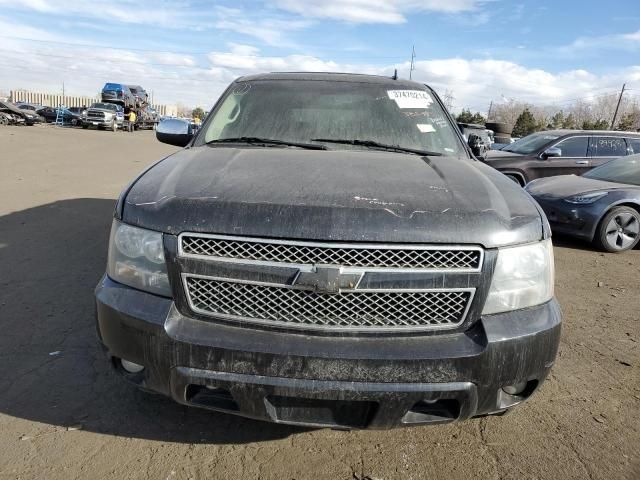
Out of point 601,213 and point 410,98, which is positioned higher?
point 410,98

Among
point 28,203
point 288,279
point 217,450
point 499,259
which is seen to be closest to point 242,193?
point 288,279

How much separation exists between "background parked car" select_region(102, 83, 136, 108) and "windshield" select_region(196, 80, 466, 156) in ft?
130

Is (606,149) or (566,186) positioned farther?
(606,149)

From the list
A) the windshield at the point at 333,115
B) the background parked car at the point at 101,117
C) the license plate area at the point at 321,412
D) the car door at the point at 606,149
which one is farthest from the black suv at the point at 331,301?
the background parked car at the point at 101,117

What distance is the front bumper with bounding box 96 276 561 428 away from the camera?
6.23 ft

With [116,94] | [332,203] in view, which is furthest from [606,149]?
[116,94]

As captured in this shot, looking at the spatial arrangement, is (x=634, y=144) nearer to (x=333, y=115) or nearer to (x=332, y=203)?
(x=333, y=115)

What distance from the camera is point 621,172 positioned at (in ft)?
25.4

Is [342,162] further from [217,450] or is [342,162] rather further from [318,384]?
[217,450]

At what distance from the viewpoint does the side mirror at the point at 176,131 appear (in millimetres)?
3871

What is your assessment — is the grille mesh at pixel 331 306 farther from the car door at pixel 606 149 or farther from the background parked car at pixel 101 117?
the background parked car at pixel 101 117

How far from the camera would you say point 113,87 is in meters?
39.1

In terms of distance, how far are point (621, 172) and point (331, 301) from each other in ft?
24.7

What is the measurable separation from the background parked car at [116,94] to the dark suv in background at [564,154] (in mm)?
35597
